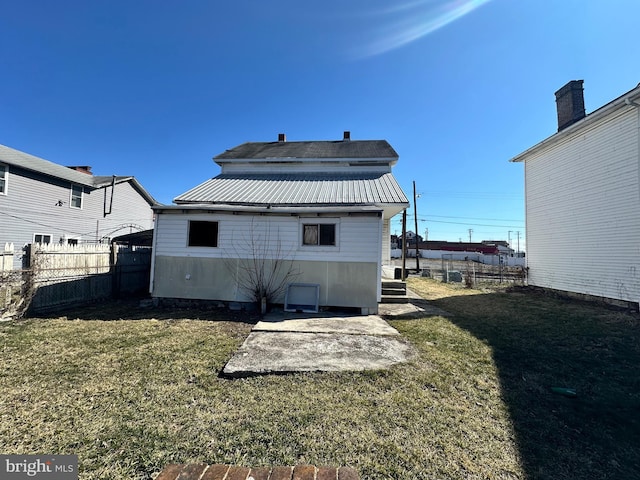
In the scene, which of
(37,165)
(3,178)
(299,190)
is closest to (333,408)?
(299,190)

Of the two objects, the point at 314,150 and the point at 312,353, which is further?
the point at 314,150

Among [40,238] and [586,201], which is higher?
[586,201]

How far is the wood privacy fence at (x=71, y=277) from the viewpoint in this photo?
265 inches

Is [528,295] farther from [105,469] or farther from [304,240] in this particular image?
[105,469]

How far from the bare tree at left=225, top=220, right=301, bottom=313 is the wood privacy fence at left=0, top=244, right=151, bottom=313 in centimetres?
458

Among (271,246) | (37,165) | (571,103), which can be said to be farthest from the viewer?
(37,165)

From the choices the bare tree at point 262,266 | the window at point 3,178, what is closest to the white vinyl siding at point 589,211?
the bare tree at point 262,266

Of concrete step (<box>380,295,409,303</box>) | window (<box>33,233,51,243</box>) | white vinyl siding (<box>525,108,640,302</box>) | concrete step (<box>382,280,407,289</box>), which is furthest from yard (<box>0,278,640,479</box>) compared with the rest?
window (<box>33,233,51,243</box>)

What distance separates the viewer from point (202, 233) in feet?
27.4

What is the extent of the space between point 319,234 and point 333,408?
543 cm

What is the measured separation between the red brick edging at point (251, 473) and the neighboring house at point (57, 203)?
13.1 metres

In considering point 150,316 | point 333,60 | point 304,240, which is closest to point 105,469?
point 150,316

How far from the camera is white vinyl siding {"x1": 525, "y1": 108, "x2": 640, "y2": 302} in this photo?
332 inches

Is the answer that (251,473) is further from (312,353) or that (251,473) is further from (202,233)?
(202,233)
